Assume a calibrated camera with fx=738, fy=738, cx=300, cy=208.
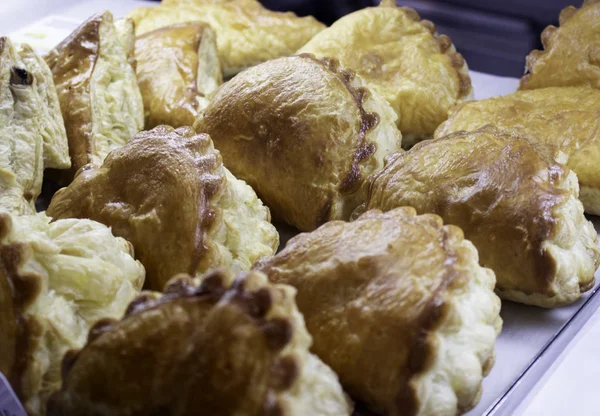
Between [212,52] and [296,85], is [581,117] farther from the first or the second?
[212,52]

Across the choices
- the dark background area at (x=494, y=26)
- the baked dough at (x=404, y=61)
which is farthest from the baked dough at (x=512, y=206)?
the dark background area at (x=494, y=26)

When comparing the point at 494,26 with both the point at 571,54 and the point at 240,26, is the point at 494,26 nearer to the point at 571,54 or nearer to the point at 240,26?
the point at 571,54

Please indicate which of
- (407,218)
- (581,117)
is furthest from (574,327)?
(581,117)

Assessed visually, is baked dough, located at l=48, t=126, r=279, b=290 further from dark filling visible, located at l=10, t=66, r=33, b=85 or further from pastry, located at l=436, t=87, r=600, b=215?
pastry, located at l=436, t=87, r=600, b=215

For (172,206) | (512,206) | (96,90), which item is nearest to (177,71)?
(96,90)

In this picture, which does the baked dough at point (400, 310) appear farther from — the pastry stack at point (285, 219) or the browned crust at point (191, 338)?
the browned crust at point (191, 338)

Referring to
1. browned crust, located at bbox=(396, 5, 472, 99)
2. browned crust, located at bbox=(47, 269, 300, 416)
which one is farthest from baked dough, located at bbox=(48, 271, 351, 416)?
browned crust, located at bbox=(396, 5, 472, 99)
